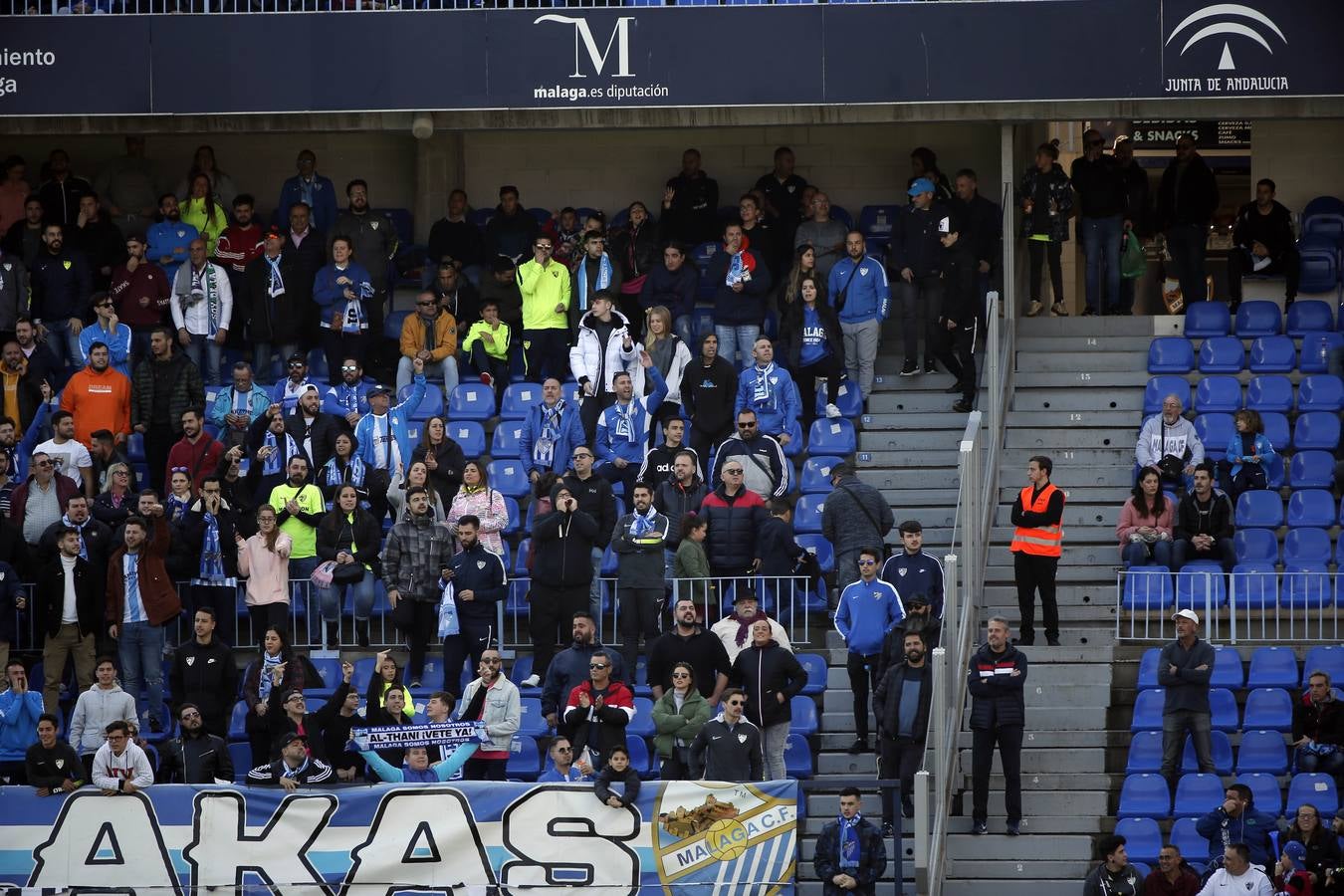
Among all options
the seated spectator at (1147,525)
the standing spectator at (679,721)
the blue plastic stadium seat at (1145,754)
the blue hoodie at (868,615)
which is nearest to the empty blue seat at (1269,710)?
the blue plastic stadium seat at (1145,754)

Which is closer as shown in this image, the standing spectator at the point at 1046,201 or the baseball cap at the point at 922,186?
the baseball cap at the point at 922,186

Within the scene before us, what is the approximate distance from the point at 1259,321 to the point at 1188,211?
1207 mm

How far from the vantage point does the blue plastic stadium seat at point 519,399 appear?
2039cm

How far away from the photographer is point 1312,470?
1897cm

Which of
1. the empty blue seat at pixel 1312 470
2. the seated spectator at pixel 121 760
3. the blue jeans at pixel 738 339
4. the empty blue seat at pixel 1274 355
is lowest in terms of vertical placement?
the seated spectator at pixel 121 760

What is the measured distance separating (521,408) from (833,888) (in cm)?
643

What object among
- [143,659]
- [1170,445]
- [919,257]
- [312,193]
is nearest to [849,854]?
[1170,445]

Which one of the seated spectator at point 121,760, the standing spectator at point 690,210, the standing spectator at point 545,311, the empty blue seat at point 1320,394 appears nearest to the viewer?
the seated spectator at point 121,760

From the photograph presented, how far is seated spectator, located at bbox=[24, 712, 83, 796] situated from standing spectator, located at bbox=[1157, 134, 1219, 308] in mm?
10576

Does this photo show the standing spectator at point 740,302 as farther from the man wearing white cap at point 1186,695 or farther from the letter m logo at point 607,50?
the man wearing white cap at point 1186,695

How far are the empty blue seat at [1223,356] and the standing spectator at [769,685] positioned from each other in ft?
18.2

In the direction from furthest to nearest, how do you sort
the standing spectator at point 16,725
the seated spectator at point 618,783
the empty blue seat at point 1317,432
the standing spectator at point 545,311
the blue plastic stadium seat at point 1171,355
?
1. the standing spectator at point 545,311
2. the blue plastic stadium seat at point 1171,355
3. the empty blue seat at point 1317,432
4. the standing spectator at point 16,725
5. the seated spectator at point 618,783

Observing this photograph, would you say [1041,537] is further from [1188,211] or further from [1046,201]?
[1188,211]

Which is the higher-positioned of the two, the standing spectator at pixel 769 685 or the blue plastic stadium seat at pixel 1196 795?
the standing spectator at pixel 769 685
